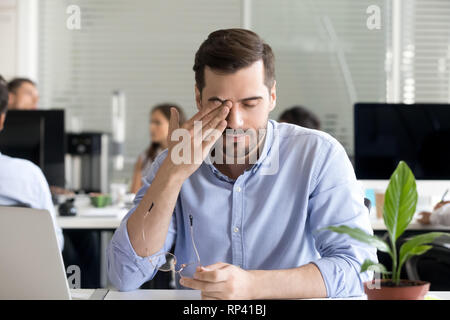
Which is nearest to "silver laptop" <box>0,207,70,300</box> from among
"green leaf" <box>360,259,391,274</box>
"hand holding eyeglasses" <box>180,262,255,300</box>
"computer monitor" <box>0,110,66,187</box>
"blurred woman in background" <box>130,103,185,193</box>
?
"hand holding eyeglasses" <box>180,262,255,300</box>

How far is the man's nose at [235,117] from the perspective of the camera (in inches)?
56.4

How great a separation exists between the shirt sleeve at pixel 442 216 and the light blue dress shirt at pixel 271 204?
1396 mm

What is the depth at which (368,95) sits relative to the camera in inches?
236

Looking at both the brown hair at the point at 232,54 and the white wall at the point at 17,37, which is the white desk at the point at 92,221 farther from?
the white wall at the point at 17,37

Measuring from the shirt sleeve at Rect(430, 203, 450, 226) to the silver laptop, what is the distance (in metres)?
2.15

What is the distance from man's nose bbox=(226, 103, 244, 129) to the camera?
1.43m

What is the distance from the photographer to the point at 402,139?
296 centimetres

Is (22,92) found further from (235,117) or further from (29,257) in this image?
(29,257)

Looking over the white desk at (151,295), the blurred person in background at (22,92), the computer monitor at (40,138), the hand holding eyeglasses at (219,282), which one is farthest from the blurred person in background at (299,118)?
the hand holding eyeglasses at (219,282)

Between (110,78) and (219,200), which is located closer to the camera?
(219,200)

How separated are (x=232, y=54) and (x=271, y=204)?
0.39 meters
